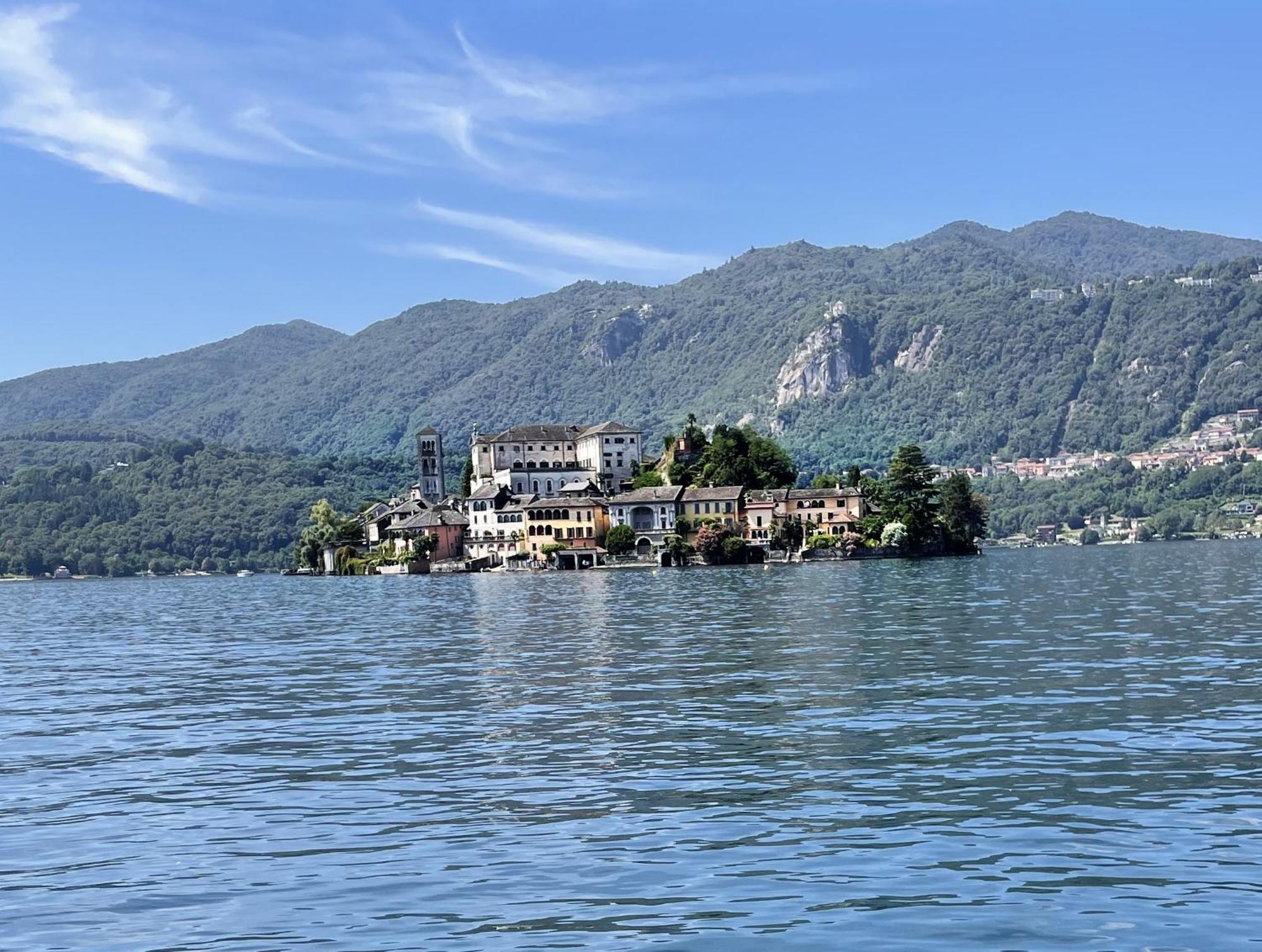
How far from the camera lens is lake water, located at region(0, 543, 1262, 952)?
17.5 meters

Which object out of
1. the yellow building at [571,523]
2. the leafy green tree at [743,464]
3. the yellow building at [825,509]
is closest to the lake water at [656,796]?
the yellow building at [825,509]

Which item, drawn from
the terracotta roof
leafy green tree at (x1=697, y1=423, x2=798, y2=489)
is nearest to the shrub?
leafy green tree at (x1=697, y1=423, x2=798, y2=489)

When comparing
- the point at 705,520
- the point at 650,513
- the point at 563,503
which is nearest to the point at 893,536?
the point at 705,520

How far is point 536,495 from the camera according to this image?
191m

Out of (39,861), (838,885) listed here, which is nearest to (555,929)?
(838,885)

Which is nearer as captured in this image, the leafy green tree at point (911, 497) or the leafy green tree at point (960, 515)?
the leafy green tree at point (911, 497)

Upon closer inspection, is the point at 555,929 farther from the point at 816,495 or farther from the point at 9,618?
the point at 816,495

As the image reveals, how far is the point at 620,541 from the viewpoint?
175 m

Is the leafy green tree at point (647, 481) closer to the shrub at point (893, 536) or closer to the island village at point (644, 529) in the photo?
the island village at point (644, 529)

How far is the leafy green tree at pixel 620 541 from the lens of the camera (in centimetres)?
17475

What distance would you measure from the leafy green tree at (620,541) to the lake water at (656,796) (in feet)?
387

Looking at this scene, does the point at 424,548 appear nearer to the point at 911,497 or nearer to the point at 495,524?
the point at 495,524

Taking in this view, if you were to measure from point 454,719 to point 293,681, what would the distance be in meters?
13.1

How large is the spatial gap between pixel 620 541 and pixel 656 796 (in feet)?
494
